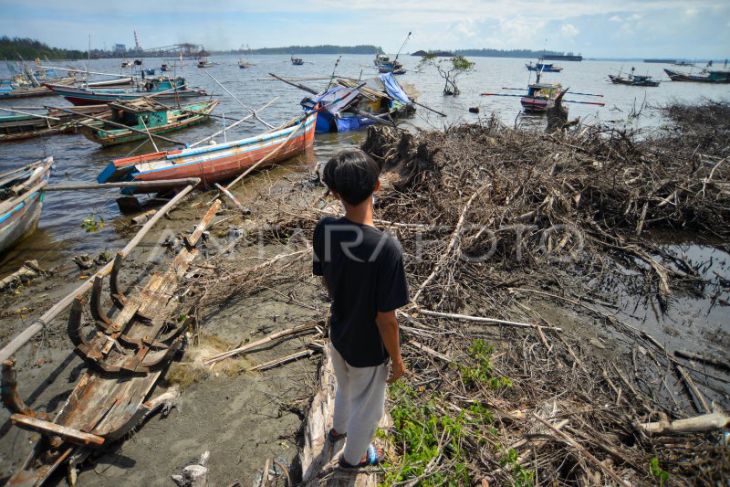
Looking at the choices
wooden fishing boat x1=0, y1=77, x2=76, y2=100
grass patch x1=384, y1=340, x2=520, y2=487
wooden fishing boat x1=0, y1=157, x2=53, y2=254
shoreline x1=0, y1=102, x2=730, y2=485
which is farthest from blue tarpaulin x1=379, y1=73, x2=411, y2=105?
wooden fishing boat x1=0, y1=77, x2=76, y2=100

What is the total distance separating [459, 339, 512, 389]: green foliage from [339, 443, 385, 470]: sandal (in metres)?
1.23

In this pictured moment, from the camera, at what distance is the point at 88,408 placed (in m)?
3.28

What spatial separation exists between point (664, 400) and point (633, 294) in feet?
7.03

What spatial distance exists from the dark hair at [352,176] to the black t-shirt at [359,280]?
15 cm

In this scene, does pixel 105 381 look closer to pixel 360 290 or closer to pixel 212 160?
pixel 360 290

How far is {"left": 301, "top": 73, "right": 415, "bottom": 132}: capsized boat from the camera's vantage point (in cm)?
1753

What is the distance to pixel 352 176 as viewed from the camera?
1.74 metres

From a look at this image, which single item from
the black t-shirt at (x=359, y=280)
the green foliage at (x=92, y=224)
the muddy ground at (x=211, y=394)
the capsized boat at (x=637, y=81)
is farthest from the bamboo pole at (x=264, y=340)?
the capsized boat at (x=637, y=81)

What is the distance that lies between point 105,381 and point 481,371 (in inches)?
148

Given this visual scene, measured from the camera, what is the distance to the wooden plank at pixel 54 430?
272 centimetres

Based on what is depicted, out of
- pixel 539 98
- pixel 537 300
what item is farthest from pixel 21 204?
pixel 539 98

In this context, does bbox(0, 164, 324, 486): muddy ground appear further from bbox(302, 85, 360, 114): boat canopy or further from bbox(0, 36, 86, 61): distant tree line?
bbox(0, 36, 86, 61): distant tree line

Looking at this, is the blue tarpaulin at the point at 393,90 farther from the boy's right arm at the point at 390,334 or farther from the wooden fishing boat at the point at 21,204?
the boy's right arm at the point at 390,334

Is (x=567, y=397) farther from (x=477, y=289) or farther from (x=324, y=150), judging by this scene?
(x=324, y=150)
